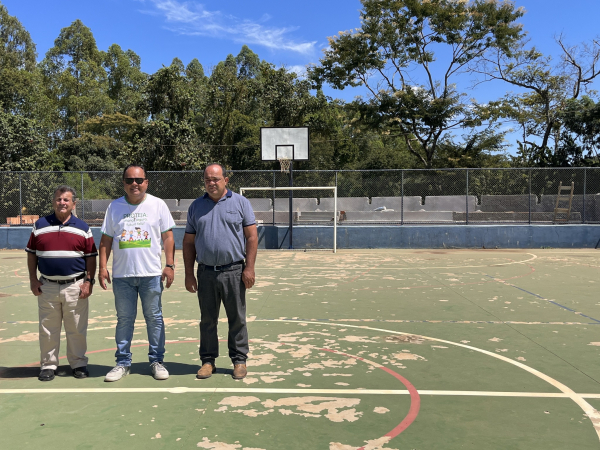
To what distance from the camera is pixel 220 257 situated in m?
4.72

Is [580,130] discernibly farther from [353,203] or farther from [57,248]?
[57,248]

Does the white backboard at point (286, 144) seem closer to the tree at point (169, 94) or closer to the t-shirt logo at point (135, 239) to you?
the t-shirt logo at point (135, 239)

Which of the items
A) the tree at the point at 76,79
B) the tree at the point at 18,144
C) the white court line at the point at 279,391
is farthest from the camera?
the tree at the point at 76,79

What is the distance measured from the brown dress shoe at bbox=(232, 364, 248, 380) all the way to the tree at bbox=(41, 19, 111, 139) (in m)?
59.3

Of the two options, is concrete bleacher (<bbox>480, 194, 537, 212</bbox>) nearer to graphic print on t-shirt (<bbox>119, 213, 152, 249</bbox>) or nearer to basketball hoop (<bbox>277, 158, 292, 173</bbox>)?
basketball hoop (<bbox>277, 158, 292, 173</bbox>)

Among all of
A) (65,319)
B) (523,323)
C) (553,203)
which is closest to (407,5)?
(553,203)

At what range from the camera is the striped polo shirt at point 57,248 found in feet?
15.8

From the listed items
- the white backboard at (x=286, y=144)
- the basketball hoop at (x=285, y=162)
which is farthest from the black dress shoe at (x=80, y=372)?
the white backboard at (x=286, y=144)

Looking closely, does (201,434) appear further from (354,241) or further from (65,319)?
(354,241)

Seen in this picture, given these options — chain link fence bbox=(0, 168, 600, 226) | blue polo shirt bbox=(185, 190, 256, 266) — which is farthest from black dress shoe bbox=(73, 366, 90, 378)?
chain link fence bbox=(0, 168, 600, 226)

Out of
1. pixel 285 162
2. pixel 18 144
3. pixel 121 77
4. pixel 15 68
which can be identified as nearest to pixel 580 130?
pixel 285 162

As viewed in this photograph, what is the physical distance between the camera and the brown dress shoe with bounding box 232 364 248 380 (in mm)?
4832

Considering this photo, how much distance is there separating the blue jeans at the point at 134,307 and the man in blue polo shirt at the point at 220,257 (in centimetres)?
33

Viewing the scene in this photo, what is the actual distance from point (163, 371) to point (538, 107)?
38747 millimetres
